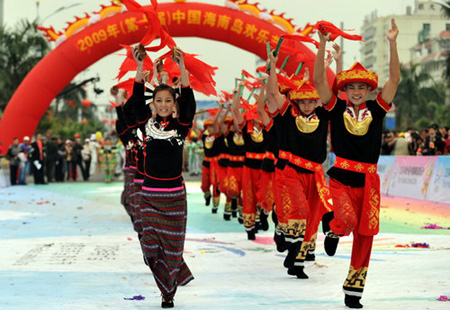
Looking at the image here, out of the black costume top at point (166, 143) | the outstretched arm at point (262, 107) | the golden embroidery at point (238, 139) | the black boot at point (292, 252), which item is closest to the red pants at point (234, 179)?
the golden embroidery at point (238, 139)

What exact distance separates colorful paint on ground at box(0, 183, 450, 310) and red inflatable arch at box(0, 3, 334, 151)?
1108cm

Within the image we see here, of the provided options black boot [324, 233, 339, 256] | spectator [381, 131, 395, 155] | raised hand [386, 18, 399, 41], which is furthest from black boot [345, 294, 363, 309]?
spectator [381, 131, 395, 155]

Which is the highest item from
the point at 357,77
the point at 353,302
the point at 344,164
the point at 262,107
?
the point at 357,77

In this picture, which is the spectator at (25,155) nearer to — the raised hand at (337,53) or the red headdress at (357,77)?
the raised hand at (337,53)

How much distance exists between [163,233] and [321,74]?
179cm

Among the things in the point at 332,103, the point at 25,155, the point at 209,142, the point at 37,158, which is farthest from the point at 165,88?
the point at 37,158

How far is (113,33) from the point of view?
82.2ft

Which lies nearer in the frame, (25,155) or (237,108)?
(237,108)

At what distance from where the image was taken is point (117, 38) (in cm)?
2512

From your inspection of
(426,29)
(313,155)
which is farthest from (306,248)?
(426,29)

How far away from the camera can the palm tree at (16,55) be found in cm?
3878

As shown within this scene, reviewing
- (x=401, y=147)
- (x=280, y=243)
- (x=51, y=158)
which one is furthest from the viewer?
(x=51, y=158)

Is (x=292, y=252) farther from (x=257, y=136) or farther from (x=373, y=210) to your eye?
(x=257, y=136)

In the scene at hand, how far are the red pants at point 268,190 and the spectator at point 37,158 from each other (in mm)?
17017
